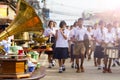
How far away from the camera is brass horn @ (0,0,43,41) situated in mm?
5715

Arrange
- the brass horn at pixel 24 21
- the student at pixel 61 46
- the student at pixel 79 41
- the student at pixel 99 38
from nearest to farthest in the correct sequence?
the brass horn at pixel 24 21, the student at pixel 79 41, the student at pixel 61 46, the student at pixel 99 38

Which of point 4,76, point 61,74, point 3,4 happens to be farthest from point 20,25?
point 3,4

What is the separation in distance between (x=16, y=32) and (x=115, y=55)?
24.1 feet

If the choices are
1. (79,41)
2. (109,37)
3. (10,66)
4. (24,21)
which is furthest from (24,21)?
(109,37)

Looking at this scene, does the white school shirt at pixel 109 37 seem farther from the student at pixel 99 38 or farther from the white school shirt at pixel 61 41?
the white school shirt at pixel 61 41

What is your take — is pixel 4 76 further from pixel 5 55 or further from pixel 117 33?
pixel 117 33

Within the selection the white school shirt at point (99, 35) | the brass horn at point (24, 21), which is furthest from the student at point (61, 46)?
the brass horn at point (24, 21)

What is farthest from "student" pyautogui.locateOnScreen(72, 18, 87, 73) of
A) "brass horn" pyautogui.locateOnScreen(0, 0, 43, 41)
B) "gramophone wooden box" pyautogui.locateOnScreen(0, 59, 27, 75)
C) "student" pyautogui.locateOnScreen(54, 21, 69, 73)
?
"gramophone wooden box" pyautogui.locateOnScreen(0, 59, 27, 75)

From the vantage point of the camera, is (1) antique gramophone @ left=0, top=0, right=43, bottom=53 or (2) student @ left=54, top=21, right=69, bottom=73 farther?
(2) student @ left=54, top=21, right=69, bottom=73

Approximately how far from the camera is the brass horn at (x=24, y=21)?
5715 mm

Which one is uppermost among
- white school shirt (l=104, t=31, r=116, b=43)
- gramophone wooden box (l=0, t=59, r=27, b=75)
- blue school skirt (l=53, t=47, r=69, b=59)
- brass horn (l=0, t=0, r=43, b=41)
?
brass horn (l=0, t=0, r=43, b=41)

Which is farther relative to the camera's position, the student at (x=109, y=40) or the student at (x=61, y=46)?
the student at (x=61, y=46)

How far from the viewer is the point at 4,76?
5.28m

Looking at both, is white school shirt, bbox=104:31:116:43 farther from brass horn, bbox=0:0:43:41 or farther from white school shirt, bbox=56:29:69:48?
brass horn, bbox=0:0:43:41
